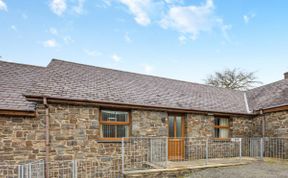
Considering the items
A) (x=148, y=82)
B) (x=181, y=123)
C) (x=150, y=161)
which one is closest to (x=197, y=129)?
(x=181, y=123)

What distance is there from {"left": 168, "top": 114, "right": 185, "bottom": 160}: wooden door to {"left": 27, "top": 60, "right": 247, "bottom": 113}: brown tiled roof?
70 cm

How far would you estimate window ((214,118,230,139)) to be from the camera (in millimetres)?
11843

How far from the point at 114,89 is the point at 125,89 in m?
0.62

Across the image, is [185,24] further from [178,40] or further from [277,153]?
[277,153]

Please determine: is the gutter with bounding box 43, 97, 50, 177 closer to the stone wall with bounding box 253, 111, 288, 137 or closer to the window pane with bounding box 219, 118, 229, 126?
the window pane with bounding box 219, 118, 229, 126

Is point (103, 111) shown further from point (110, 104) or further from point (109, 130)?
point (109, 130)

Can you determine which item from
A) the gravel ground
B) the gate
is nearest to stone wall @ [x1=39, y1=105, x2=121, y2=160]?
the gravel ground

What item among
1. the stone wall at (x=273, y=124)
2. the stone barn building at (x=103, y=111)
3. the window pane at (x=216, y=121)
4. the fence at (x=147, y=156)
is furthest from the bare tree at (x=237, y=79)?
the window pane at (x=216, y=121)

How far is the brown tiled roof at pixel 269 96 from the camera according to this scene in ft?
39.0

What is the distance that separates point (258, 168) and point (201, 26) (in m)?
8.70

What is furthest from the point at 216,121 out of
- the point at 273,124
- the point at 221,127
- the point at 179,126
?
the point at 273,124

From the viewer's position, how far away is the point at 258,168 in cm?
855

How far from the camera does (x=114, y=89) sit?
1048 cm

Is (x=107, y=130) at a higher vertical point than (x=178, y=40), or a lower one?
lower
